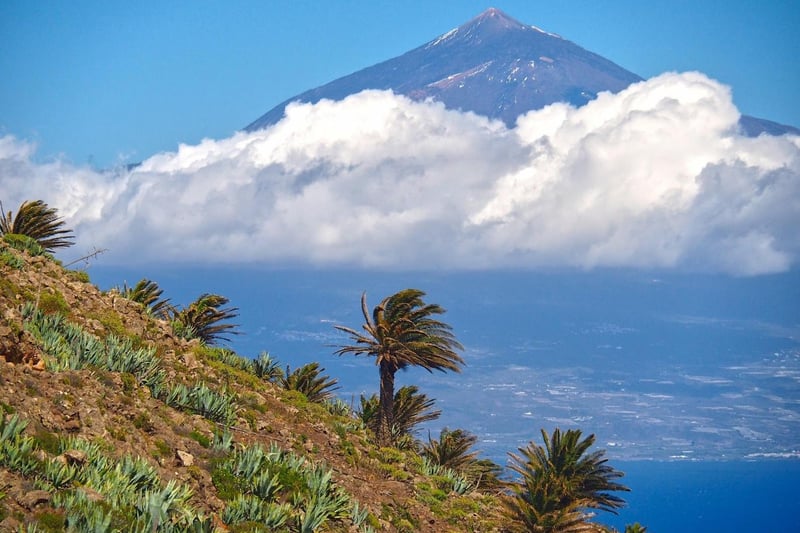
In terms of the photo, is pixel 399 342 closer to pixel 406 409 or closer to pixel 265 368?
pixel 265 368

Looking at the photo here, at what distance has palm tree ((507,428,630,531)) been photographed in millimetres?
25047

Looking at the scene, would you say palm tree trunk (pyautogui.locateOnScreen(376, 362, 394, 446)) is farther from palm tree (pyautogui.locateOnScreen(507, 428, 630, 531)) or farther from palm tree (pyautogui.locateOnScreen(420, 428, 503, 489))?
palm tree (pyautogui.locateOnScreen(507, 428, 630, 531))

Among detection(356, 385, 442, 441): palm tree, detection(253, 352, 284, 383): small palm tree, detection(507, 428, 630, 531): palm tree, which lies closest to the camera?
detection(507, 428, 630, 531): palm tree

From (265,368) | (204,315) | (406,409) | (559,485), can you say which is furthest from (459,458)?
(204,315)

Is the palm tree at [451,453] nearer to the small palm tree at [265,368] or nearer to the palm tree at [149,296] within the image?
the small palm tree at [265,368]

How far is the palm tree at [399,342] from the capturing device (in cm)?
3097

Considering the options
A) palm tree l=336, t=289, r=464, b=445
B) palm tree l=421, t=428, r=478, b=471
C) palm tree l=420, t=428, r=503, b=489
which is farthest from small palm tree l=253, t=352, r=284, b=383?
palm tree l=421, t=428, r=478, b=471

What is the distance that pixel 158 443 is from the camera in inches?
637

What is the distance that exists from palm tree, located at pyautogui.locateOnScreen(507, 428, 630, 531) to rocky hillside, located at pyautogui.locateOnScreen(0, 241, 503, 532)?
3.57ft

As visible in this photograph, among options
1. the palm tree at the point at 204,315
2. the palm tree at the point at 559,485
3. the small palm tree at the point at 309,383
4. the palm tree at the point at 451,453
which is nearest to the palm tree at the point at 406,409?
the palm tree at the point at 451,453

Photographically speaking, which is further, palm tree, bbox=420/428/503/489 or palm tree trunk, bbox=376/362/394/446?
palm tree, bbox=420/428/503/489

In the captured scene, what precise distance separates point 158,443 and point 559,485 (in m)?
14.9

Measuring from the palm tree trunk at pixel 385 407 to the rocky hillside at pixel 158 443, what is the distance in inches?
102

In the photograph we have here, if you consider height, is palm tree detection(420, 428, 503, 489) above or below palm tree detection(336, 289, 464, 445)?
below
